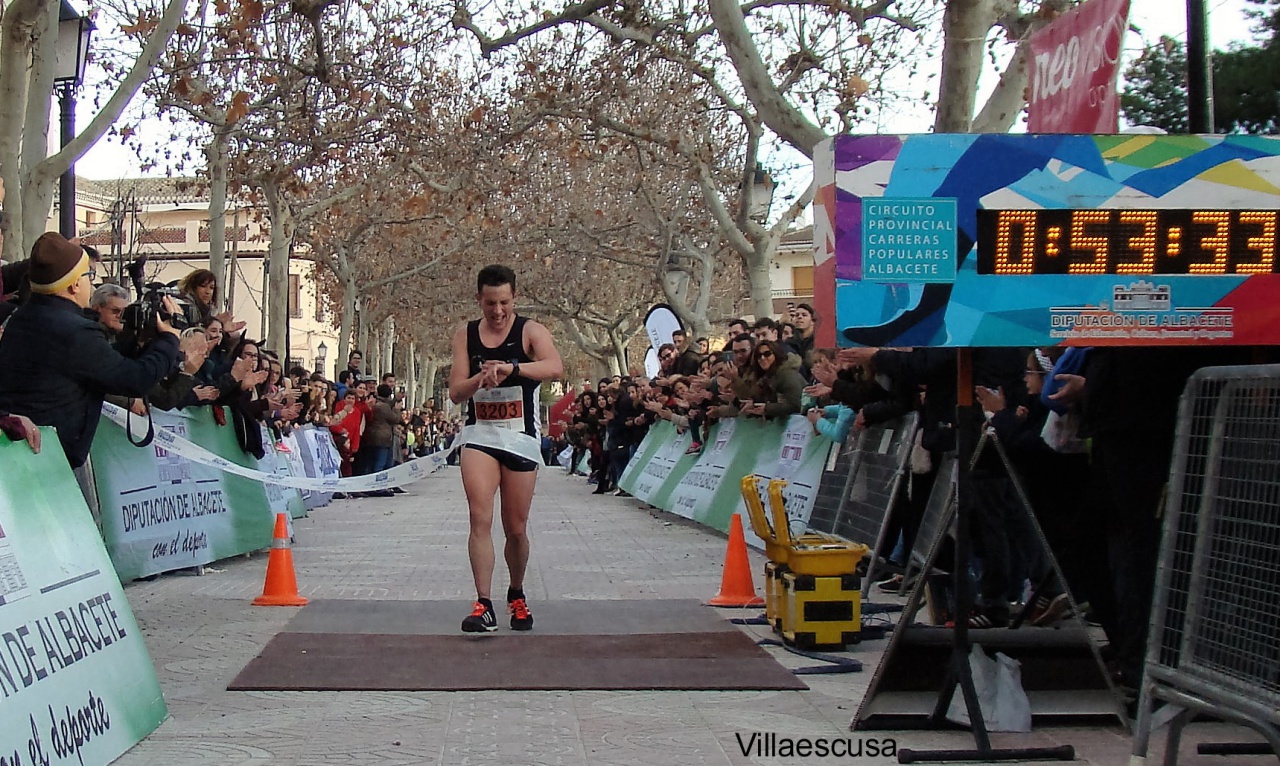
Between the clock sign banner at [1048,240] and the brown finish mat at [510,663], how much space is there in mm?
2320

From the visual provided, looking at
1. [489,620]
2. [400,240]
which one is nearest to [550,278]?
[400,240]

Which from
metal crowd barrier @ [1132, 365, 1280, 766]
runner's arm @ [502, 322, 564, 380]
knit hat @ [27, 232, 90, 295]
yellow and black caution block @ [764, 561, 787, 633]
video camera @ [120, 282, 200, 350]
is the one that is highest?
knit hat @ [27, 232, 90, 295]

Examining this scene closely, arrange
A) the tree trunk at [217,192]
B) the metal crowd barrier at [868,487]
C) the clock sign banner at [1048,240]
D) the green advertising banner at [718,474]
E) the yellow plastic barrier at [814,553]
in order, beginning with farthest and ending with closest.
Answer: the tree trunk at [217,192]
the green advertising banner at [718,474]
the metal crowd barrier at [868,487]
the yellow plastic barrier at [814,553]
the clock sign banner at [1048,240]

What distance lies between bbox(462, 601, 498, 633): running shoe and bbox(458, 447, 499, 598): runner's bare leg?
0.27 ft

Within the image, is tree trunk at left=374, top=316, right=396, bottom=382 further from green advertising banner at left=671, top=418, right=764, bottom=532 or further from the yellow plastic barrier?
the yellow plastic barrier

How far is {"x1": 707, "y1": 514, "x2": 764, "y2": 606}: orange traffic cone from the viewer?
9969mm

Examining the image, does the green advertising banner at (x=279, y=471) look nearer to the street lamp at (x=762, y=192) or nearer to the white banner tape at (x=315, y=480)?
the white banner tape at (x=315, y=480)

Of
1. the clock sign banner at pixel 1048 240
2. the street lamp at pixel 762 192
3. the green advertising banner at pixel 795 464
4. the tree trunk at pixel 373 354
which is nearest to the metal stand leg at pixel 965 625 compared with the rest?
the clock sign banner at pixel 1048 240

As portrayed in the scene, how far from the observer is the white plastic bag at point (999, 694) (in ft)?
19.8

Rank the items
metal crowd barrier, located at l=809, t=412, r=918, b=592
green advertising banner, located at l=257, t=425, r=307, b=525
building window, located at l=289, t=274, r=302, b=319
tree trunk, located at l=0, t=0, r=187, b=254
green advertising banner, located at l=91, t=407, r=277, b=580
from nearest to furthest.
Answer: metal crowd barrier, located at l=809, t=412, r=918, b=592 → green advertising banner, located at l=91, t=407, r=277, b=580 → tree trunk, located at l=0, t=0, r=187, b=254 → green advertising banner, located at l=257, t=425, r=307, b=525 → building window, located at l=289, t=274, r=302, b=319

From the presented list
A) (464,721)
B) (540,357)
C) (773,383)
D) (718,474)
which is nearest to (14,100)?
(773,383)

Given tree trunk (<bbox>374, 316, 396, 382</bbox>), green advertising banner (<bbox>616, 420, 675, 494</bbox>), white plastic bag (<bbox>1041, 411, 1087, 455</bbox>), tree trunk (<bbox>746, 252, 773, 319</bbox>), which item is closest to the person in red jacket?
green advertising banner (<bbox>616, 420, 675, 494</bbox>)

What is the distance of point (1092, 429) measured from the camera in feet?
20.8

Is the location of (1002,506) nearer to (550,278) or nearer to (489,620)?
(489,620)
